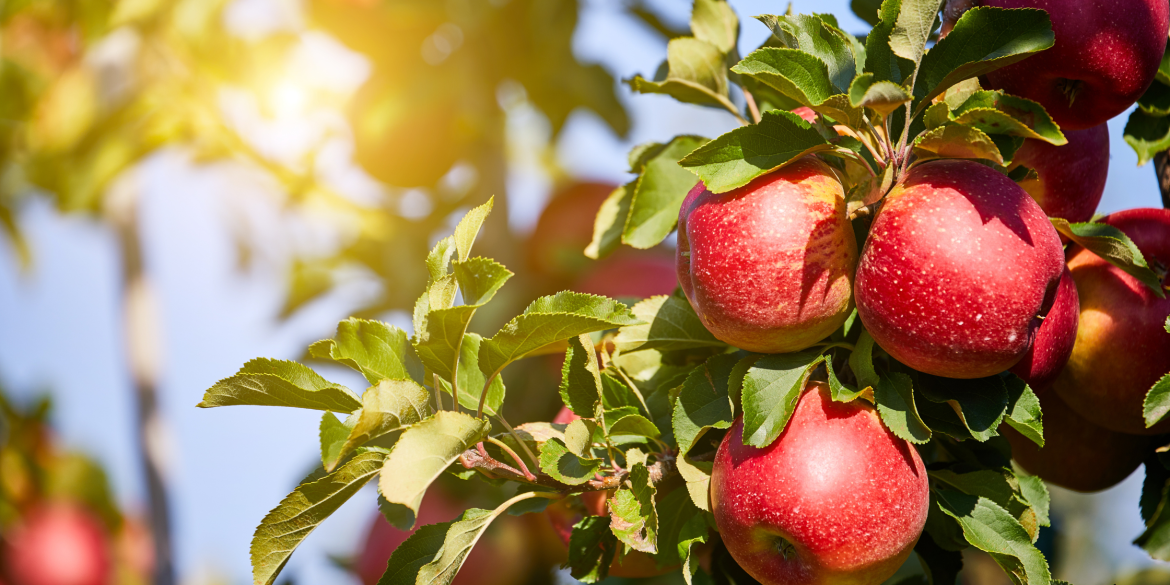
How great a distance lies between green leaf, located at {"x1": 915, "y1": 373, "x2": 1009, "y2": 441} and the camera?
64 centimetres

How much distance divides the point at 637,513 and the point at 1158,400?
0.50m

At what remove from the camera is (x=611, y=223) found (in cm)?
95

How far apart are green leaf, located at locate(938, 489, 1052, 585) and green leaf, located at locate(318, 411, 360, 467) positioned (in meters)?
0.55

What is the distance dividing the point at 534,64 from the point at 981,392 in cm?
134

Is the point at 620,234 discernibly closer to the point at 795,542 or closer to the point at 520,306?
the point at 795,542

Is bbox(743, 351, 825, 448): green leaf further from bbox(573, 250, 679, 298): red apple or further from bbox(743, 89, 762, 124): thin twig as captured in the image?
bbox(573, 250, 679, 298): red apple

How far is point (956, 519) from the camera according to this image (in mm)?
708

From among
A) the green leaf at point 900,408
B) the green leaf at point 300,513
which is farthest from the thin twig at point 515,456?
the green leaf at point 900,408

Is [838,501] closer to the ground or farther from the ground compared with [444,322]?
closer to the ground

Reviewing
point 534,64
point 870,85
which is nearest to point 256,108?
point 534,64

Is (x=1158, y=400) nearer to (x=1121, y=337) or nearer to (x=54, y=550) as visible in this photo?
(x=1121, y=337)

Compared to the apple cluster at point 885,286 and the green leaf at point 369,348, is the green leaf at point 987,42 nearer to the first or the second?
the apple cluster at point 885,286

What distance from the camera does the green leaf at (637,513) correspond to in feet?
A: 2.14

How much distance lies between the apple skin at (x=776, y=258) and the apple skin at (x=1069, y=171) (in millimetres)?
247
